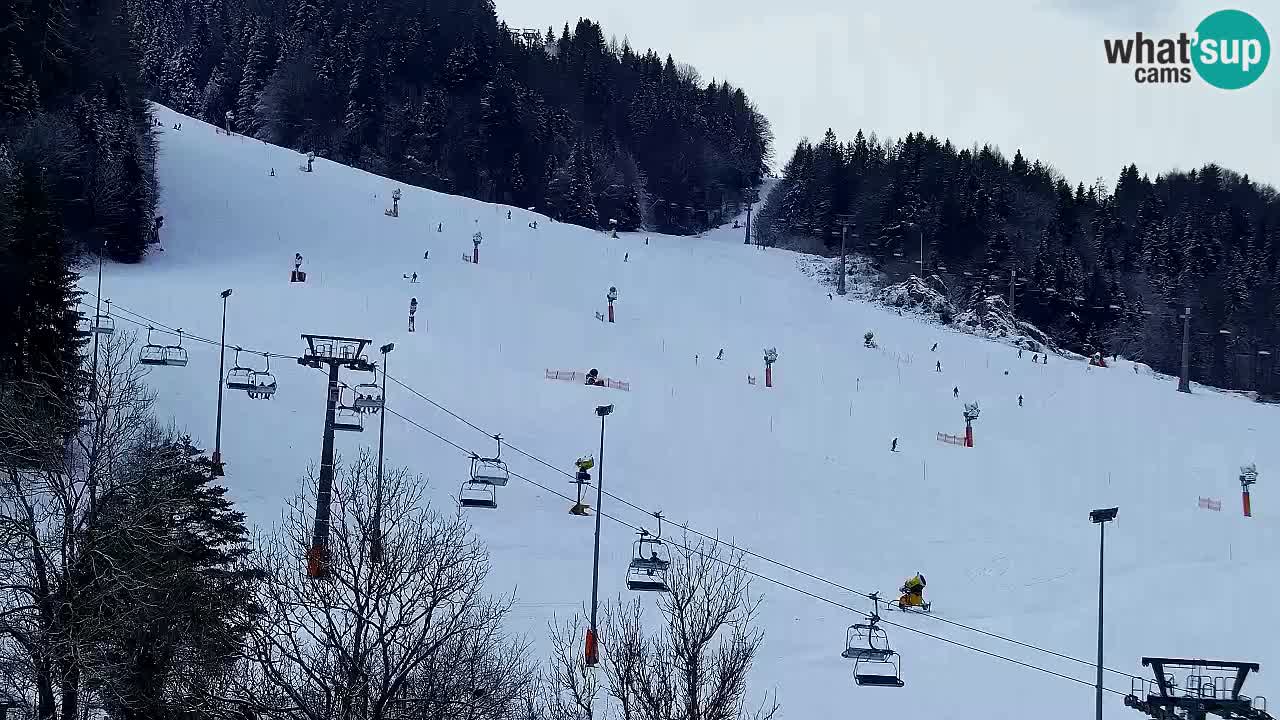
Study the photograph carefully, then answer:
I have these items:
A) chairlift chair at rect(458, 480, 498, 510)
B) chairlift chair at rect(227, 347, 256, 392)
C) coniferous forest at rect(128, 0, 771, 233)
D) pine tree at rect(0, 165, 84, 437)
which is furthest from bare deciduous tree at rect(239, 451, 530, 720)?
coniferous forest at rect(128, 0, 771, 233)

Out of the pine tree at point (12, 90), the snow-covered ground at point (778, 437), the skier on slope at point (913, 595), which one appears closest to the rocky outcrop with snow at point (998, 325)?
the snow-covered ground at point (778, 437)

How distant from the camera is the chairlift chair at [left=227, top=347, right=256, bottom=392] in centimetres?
3409

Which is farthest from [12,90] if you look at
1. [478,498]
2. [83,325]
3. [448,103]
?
[448,103]

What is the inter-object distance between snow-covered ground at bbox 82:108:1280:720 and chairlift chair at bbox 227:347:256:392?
0.79 meters

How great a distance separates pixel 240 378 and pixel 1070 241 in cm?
8472

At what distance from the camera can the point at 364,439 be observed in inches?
1453

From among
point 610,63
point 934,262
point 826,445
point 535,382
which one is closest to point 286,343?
point 535,382

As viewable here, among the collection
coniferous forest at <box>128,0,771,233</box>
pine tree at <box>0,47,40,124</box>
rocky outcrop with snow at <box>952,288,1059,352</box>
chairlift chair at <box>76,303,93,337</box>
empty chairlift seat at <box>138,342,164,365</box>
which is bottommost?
empty chairlift seat at <box>138,342,164,365</box>

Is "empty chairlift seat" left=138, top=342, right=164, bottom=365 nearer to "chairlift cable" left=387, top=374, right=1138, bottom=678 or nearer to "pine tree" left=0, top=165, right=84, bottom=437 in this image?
"pine tree" left=0, top=165, right=84, bottom=437

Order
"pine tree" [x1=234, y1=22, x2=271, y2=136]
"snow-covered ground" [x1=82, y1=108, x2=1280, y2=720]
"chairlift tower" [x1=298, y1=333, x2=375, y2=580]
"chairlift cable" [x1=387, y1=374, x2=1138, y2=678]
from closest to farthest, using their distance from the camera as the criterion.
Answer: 1. "chairlift tower" [x1=298, y1=333, x2=375, y2=580]
2. "chairlift cable" [x1=387, y1=374, x2=1138, y2=678]
3. "snow-covered ground" [x1=82, y1=108, x2=1280, y2=720]
4. "pine tree" [x1=234, y1=22, x2=271, y2=136]

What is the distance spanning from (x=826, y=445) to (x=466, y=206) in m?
38.2

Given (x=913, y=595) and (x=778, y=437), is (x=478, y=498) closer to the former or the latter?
(x=913, y=595)

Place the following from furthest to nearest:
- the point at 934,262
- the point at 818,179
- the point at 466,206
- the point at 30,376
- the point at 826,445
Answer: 1. the point at 818,179
2. the point at 934,262
3. the point at 466,206
4. the point at 826,445
5. the point at 30,376

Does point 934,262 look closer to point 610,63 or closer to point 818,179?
point 818,179
